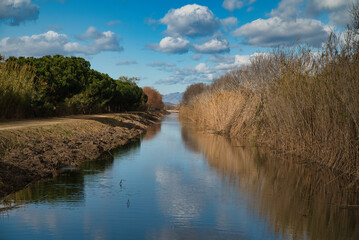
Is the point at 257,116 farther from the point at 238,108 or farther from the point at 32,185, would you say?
the point at 32,185

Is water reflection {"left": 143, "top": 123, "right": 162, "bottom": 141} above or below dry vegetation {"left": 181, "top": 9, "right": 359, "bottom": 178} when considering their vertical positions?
below

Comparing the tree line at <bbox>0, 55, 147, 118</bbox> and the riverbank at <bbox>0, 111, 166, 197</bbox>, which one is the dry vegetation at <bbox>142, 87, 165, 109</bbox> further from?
the riverbank at <bbox>0, 111, 166, 197</bbox>

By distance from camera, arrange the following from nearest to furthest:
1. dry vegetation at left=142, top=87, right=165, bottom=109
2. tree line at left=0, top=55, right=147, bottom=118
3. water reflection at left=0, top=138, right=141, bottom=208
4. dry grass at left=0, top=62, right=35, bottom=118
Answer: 1. water reflection at left=0, top=138, right=141, bottom=208
2. dry grass at left=0, top=62, right=35, bottom=118
3. tree line at left=0, top=55, right=147, bottom=118
4. dry vegetation at left=142, top=87, right=165, bottom=109

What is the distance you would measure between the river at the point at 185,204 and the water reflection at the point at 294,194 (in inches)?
0.9

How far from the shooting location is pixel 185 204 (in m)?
8.11

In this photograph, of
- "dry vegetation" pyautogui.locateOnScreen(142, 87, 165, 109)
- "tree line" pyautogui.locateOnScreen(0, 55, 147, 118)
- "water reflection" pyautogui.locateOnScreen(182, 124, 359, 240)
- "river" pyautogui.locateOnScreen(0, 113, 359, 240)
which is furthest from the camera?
"dry vegetation" pyautogui.locateOnScreen(142, 87, 165, 109)

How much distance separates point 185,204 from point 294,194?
3.17m

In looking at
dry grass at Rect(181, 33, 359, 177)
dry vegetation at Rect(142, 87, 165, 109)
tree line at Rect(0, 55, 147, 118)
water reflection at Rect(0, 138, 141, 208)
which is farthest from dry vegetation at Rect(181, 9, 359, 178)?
dry vegetation at Rect(142, 87, 165, 109)

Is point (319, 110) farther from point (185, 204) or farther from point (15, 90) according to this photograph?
point (15, 90)

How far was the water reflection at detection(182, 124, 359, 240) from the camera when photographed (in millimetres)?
6828

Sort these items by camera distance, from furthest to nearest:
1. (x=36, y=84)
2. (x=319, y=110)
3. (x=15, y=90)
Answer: (x=36, y=84) < (x=15, y=90) < (x=319, y=110)

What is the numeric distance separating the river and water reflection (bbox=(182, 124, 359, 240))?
0.9 inches

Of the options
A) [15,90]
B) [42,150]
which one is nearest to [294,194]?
[42,150]

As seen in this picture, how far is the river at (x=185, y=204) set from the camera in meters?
6.39
